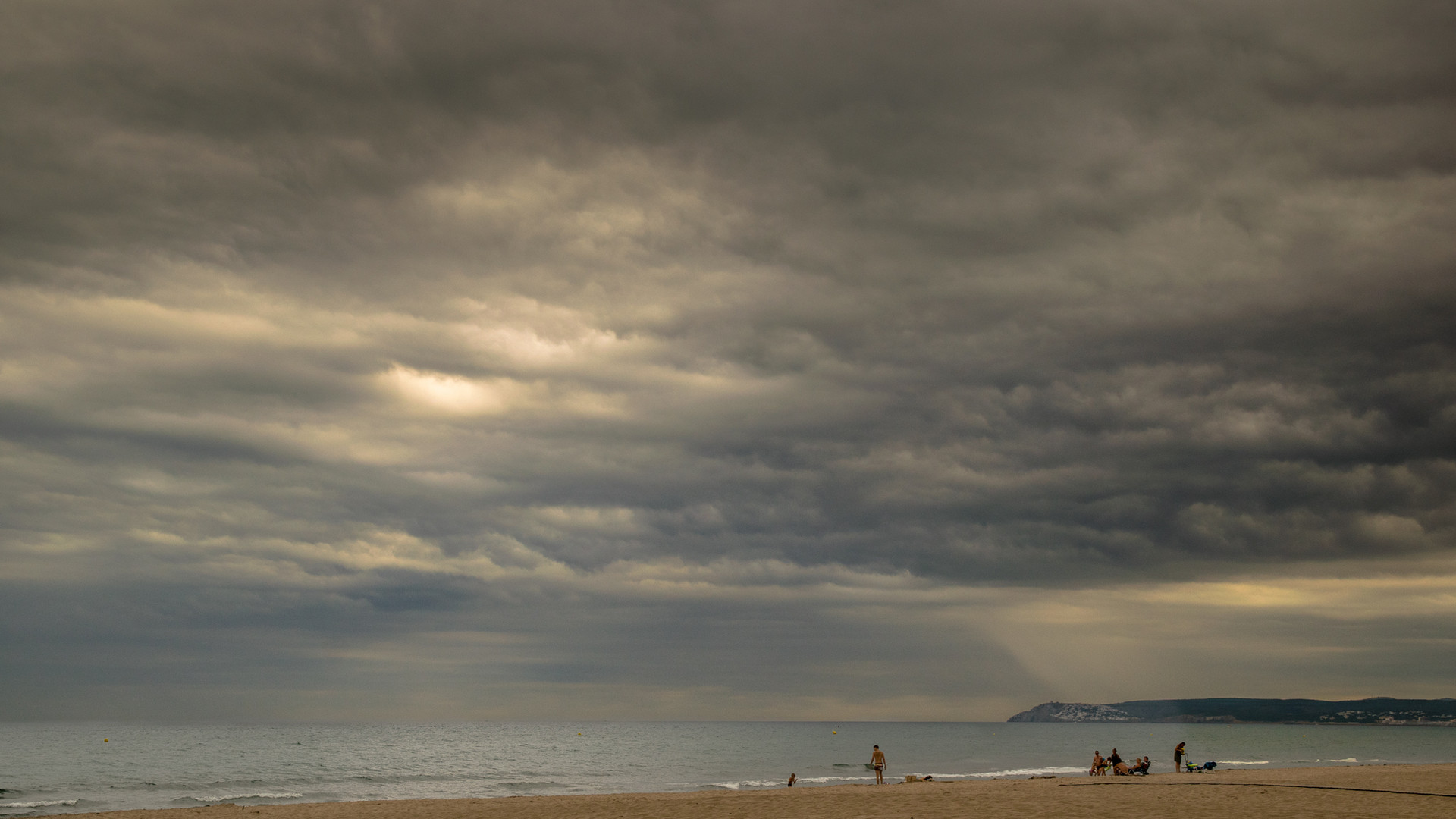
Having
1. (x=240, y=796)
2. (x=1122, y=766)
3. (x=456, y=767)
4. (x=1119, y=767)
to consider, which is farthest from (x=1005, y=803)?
(x=456, y=767)

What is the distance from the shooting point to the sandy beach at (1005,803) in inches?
1282

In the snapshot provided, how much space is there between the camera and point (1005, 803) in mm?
35219

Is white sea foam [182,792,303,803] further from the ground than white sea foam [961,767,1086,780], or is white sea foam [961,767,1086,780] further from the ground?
white sea foam [182,792,303,803]

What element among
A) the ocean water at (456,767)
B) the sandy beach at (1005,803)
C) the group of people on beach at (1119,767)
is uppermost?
the sandy beach at (1005,803)

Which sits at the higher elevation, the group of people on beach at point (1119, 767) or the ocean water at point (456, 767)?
the group of people on beach at point (1119, 767)

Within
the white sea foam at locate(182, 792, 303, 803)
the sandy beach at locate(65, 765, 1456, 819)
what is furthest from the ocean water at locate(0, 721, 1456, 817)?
the sandy beach at locate(65, 765, 1456, 819)

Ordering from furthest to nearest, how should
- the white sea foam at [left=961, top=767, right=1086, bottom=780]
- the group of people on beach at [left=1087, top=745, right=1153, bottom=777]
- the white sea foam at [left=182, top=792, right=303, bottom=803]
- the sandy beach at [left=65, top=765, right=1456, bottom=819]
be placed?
1. the white sea foam at [left=961, top=767, right=1086, bottom=780]
2. the white sea foam at [left=182, top=792, right=303, bottom=803]
3. the group of people on beach at [left=1087, top=745, right=1153, bottom=777]
4. the sandy beach at [left=65, top=765, right=1456, bottom=819]

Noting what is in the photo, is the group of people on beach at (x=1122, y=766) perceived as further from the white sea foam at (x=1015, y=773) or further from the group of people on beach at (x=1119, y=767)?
the white sea foam at (x=1015, y=773)

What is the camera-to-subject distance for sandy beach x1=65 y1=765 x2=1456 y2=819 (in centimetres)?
3256

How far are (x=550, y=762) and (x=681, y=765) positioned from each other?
17.9m

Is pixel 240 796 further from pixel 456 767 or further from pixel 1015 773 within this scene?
pixel 1015 773

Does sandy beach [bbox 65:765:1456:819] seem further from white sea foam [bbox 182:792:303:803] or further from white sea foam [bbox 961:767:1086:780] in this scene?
white sea foam [bbox 961:767:1086:780]

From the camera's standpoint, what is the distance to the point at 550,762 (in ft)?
383

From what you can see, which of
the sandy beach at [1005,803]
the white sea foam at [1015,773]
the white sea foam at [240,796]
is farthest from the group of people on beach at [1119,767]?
the white sea foam at [240,796]
